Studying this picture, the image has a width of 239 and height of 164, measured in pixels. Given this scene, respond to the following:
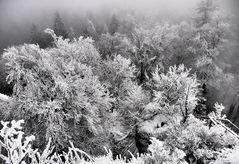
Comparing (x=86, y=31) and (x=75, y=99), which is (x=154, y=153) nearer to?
(x=75, y=99)

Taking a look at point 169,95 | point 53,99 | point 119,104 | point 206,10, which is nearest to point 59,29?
point 206,10

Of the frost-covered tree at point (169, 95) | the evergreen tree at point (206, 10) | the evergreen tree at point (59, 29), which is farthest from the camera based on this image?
the evergreen tree at point (59, 29)

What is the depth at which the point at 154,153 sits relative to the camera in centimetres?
425

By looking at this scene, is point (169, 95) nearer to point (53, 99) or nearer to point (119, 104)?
point (119, 104)

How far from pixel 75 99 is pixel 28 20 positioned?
55458 millimetres

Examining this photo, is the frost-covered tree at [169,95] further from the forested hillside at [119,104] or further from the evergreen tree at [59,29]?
the evergreen tree at [59,29]

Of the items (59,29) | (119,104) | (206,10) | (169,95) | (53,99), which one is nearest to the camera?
(53,99)

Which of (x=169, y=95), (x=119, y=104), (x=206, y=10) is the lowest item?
(x=119, y=104)

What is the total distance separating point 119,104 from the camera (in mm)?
16547

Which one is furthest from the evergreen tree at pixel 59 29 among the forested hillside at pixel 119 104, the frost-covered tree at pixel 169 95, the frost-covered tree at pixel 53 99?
the frost-covered tree at pixel 53 99

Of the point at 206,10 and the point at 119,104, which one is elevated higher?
the point at 206,10

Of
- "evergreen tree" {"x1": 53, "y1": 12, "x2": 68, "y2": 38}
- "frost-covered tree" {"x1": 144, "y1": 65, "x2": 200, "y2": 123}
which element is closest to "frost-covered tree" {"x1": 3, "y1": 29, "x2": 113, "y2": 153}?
"frost-covered tree" {"x1": 144, "y1": 65, "x2": 200, "y2": 123}

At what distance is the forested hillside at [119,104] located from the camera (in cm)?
527

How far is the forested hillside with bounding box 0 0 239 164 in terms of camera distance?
527 cm
